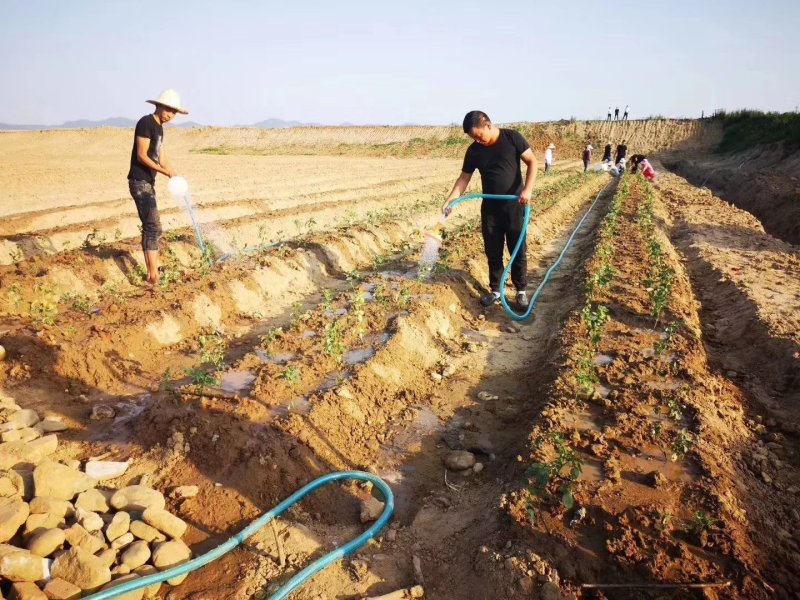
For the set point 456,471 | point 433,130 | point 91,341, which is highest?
point 433,130

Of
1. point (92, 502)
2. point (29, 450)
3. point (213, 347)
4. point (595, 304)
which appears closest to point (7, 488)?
point (92, 502)

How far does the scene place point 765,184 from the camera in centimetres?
1683

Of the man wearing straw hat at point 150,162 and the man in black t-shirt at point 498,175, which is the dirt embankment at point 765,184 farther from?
the man wearing straw hat at point 150,162

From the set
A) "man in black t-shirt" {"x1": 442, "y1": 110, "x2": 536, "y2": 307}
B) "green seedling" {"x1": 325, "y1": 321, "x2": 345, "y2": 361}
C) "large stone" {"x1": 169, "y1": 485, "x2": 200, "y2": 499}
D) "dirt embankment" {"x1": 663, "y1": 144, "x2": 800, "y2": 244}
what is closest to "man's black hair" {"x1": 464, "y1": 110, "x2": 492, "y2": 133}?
"man in black t-shirt" {"x1": 442, "y1": 110, "x2": 536, "y2": 307}

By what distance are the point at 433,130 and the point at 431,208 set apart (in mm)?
46634

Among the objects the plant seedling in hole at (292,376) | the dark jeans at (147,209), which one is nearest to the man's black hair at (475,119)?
the plant seedling in hole at (292,376)

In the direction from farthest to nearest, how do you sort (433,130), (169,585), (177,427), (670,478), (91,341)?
(433,130), (91,341), (177,427), (670,478), (169,585)

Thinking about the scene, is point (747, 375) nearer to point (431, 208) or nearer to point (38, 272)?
point (38, 272)

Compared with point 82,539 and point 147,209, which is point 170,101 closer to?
point 147,209

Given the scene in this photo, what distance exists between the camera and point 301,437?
367 centimetres

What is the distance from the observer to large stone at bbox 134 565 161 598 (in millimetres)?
2590

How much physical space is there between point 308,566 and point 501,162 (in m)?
4.75

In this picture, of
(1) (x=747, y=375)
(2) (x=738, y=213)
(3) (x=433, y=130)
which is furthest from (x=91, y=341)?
(3) (x=433, y=130)

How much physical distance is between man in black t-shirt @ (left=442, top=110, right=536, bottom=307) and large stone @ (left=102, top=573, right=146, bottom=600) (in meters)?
4.61
